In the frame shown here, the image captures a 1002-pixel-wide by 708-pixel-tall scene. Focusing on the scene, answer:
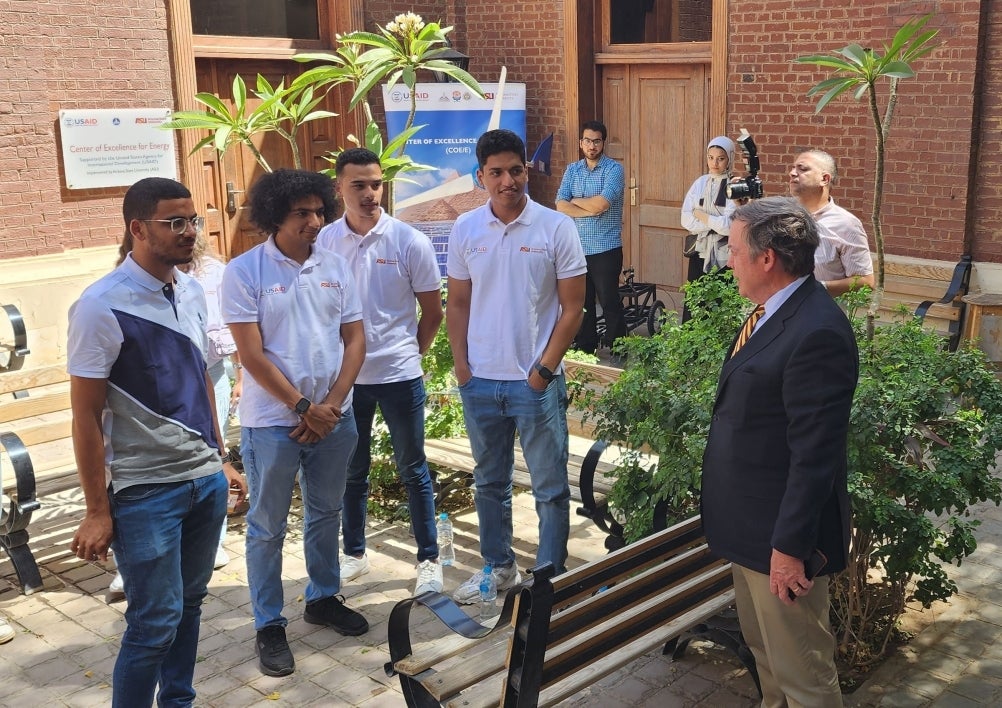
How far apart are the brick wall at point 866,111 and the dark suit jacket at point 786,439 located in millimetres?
6241

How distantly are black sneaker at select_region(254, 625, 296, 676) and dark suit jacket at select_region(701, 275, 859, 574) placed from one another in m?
2.01

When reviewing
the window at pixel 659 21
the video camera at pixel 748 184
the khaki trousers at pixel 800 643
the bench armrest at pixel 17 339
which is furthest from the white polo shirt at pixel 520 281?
the window at pixel 659 21

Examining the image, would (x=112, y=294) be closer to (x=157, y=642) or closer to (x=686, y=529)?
(x=157, y=642)

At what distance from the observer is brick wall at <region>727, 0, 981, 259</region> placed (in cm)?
858

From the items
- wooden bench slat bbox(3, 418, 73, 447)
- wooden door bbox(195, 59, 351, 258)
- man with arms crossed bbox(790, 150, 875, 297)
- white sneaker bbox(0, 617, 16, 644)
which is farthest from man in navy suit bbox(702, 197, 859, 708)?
wooden door bbox(195, 59, 351, 258)

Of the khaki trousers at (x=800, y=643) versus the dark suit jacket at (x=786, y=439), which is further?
the khaki trousers at (x=800, y=643)

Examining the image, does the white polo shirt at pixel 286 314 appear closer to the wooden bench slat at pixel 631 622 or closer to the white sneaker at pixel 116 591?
the white sneaker at pixel 116 591

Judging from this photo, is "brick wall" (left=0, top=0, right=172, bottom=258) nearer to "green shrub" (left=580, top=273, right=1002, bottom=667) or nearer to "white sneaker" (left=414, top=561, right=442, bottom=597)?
"white sneaker" (left=414, top=561, right=442, bottom=597)

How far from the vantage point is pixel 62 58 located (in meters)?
9.38

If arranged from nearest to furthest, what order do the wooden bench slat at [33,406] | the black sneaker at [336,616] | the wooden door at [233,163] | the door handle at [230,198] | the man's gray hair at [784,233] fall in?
the man's gray hair at [784,233] → the black sneaker at [336,616] → the wooden bench slat at [33,406] → the wooden door at [233,163] → the door handle at [230,198]

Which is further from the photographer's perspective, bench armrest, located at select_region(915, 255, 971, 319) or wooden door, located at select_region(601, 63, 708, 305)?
wooden door, located at select_region(601, 63, 708, 305)

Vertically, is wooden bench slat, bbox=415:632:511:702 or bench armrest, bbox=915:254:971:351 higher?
bench armrest, bbox=915:254:971:351

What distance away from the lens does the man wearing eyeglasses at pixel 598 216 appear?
9.40 metres

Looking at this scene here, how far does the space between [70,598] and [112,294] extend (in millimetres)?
2456
